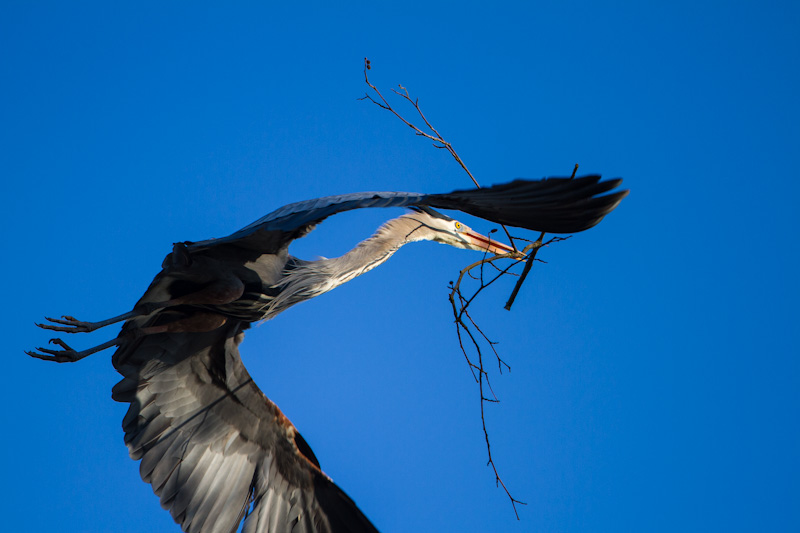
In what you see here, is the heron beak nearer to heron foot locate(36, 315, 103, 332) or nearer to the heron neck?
the heron neck

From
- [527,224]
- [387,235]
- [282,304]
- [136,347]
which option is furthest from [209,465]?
[527,224]

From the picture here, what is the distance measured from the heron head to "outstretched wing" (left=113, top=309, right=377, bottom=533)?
162 cm

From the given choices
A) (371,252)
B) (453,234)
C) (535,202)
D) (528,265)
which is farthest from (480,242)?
(535,202)

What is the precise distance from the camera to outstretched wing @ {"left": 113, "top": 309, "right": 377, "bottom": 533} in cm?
559

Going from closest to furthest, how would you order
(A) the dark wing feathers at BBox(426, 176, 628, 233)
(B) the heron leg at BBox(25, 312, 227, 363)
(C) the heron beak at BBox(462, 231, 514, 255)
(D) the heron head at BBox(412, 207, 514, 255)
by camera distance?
1. (A) the dark wing feathers at BBox(426, 176, 628, 233)
2. (B) the heron leg at BBox(25, 312, 227, 363)
3. (D) the heron head at BBox(412, 207, 514, 255)
4. (C) the heron beak at BBox(462, 231, 514, 255)

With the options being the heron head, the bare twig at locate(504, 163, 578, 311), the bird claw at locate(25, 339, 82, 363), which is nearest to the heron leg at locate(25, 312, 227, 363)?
the bird claw at locate(25, 339, 82, 363)

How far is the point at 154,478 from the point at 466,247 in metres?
3.07

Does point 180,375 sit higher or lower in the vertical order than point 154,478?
higher

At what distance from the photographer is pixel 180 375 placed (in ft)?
18.7

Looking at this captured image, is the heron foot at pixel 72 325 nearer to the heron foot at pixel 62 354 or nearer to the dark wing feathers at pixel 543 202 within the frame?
the heron foot at pixel 62 354

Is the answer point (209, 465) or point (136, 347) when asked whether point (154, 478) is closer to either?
point (209, 465)

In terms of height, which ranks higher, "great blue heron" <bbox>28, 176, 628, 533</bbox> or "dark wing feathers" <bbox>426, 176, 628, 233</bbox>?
"great blue heron" <bbox>28, 176, 628, 533</bbox>

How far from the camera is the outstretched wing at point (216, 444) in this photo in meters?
5.59

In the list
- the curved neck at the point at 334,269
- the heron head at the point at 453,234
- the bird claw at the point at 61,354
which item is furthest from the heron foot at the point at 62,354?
the heron head at the point at 453,234
